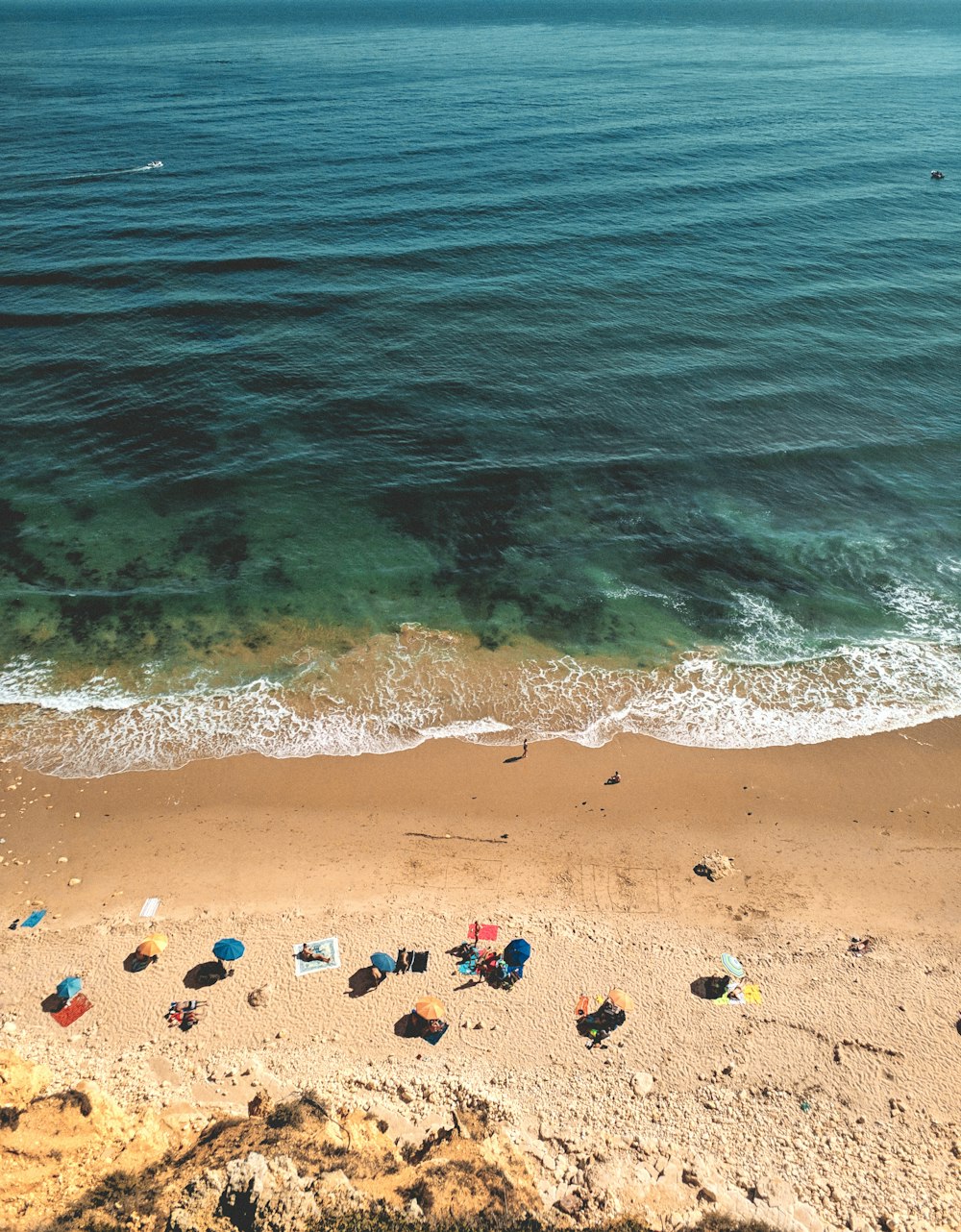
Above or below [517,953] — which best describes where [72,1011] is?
below

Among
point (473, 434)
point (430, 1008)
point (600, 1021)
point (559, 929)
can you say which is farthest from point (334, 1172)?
point (473, 434)

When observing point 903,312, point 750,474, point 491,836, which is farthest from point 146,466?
point 903,312

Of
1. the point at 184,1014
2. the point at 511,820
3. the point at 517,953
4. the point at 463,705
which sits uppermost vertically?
the point at 463,705

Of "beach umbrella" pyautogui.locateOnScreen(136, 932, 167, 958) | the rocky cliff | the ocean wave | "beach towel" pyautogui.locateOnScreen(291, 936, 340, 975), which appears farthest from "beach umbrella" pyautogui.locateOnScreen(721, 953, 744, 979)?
Result: "beach umbrella" pyautogui.locateOnScreen(136, 932, 167, 958)

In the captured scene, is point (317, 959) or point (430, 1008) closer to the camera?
point (430, 1008)

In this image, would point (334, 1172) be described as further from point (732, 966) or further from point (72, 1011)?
point (732, 966)

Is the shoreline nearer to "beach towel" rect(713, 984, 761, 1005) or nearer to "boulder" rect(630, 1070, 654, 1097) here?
"beach towel" rect(713, 984, 761, 1005)

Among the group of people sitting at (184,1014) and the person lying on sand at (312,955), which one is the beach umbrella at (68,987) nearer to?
the group of people sitting at (184,1014)
